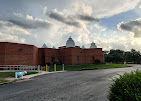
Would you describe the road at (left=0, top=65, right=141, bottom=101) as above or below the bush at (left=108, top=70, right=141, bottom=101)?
below

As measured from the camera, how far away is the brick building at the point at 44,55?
23956 mm

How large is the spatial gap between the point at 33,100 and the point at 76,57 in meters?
31.2

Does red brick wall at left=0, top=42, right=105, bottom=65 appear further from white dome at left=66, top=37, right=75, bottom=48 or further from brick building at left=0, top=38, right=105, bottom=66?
white dome at left=66, top=37, right=75, bottom=48

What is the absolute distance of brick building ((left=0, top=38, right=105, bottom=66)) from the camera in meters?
24.0

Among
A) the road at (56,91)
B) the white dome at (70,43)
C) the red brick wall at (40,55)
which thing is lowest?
the road at (56,91)

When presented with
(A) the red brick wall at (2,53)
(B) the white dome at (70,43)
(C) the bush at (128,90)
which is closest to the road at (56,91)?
(C) the bush at (128,90)

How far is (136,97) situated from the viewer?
3133 mm

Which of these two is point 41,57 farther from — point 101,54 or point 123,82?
point 123,82

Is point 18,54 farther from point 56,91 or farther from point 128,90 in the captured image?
point 128,90

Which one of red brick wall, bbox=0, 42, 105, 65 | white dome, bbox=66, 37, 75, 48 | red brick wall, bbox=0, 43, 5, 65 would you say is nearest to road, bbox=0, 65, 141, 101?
red brick wall, bbox=0, 43, 5, 65

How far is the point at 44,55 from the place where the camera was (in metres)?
35.5

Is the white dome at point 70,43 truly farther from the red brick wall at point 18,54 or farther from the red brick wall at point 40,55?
the red brick wall at point 18,54

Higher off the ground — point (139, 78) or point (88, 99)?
point (139, 78)

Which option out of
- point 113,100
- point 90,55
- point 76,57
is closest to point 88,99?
point 113,100
